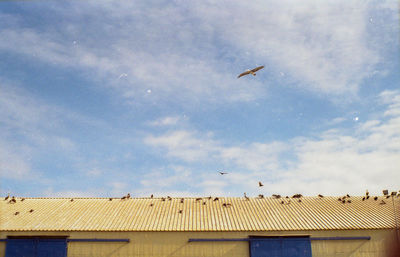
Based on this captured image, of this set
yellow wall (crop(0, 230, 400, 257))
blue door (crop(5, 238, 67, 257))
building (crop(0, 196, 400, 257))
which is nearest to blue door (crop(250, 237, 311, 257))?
building (crop(0, 196, 400, 257))

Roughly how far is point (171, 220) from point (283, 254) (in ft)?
32.4

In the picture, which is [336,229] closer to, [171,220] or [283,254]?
[283,254]

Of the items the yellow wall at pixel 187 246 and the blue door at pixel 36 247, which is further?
the yellow wall at pixel 187 246

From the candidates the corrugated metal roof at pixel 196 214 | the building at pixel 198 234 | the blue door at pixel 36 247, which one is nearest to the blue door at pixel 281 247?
the building at pixel 198 234

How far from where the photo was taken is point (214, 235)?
100.0 ft

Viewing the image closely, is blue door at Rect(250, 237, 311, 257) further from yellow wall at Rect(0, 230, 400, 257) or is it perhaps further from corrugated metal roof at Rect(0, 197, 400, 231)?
corrugated metal roof at Rect(0, 197, 400, 231)

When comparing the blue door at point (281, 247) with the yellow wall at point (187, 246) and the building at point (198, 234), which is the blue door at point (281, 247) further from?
the yellow wall at point (187, 246)

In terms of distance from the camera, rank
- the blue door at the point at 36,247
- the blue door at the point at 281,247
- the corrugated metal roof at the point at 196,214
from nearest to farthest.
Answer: the blue door at the point at 36,247 < the blue door at the point at 281,247 < the corrugated metal roof at the point at 196,214

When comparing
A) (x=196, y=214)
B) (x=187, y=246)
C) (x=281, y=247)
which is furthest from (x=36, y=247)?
(x=281, y=247)

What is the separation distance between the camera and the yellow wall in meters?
30.0

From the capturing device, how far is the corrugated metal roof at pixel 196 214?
3106cm

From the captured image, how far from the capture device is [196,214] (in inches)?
1328

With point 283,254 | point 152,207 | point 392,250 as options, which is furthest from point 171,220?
point 392,250

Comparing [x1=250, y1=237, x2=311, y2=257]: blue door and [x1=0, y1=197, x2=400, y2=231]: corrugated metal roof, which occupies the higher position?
[x1=0, y1=197, x2=400, y2=231]: corrugated metal roof
